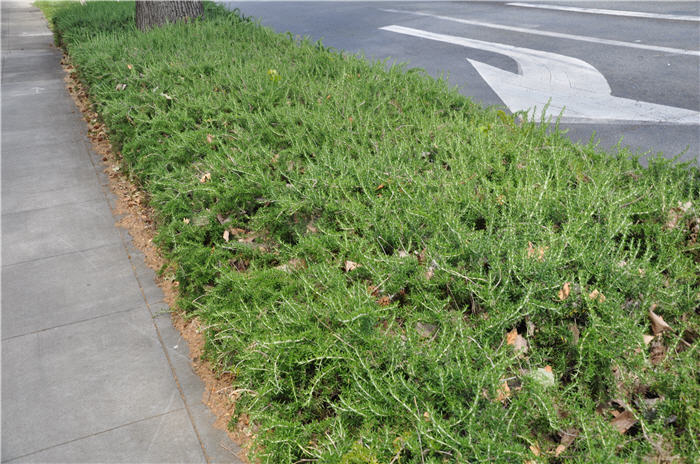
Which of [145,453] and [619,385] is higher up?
[619,385]

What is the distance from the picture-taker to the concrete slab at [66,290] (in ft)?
12.7

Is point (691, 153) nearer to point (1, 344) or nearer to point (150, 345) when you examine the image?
point (150, 345)

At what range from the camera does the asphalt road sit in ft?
21.4

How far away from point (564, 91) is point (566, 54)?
238 cm

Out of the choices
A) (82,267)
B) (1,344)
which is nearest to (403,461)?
(1,344)

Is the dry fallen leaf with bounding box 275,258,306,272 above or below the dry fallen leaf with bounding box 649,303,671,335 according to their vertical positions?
below

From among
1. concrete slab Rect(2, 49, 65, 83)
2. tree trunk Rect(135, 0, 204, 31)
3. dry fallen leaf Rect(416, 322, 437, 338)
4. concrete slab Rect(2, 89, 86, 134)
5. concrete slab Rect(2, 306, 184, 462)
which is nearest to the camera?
dry fallen leaf Rect(416, 322, 437, 338)

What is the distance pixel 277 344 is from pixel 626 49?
376 inches

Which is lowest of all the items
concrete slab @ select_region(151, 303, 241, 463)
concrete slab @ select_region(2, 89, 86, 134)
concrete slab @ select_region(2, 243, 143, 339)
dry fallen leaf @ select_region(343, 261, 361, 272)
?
concrete slab @ select_region(2, 89, 86, 134)

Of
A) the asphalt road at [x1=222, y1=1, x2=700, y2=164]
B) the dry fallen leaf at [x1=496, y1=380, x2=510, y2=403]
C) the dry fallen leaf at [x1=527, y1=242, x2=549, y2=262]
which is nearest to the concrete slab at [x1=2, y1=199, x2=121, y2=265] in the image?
the dry fallen leaf at [x1=527, y1=242, x2=549, y2=262]

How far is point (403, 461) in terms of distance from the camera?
2111 millimetres

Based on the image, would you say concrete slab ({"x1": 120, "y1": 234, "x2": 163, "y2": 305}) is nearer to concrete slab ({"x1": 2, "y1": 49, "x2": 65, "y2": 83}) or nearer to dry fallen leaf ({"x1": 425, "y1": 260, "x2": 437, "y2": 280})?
dry fallen leaf ({"x1": 425, "y1": 260, "x2": 437, "y2": 280})

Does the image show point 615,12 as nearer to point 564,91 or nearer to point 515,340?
point 564,91

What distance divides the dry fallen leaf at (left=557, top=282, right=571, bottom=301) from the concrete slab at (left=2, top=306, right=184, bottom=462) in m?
2.19
